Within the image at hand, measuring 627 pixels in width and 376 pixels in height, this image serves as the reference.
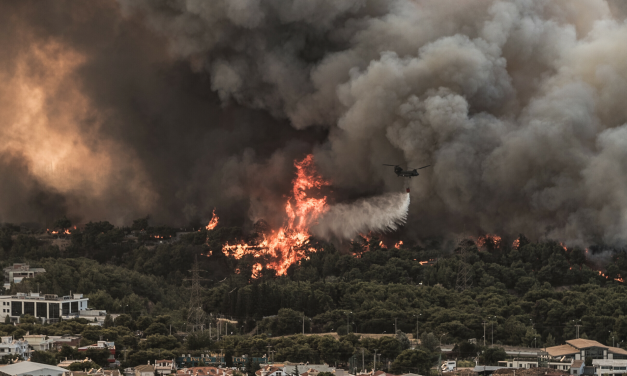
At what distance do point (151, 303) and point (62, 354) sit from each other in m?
16.5

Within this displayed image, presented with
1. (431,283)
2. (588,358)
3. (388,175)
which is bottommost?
(588,358)

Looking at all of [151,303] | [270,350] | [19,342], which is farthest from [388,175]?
[19,342]

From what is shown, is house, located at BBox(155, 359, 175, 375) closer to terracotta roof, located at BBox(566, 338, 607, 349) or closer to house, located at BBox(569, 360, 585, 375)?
house, located at BBox(569, 360, 585, 375)

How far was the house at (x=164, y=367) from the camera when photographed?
4175cm

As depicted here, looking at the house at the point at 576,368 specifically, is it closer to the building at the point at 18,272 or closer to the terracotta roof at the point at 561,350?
the terracotta roof at the point at 561,350

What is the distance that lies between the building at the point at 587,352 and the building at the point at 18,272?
29912 mm

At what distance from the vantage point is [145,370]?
136 feet

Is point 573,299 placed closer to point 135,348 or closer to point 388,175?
point 388,175

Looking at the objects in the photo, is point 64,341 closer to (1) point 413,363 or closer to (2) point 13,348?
(2) point 13,348

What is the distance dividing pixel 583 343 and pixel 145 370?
58.9ft

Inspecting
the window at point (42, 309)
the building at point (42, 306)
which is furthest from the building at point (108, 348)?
the window at point (42, 309)

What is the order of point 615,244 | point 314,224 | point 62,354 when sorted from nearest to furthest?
point 62,354 → point 615,244 → point 314,224

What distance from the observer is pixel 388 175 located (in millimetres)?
61000

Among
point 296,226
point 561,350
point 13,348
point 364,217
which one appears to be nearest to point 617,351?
point 561,350
